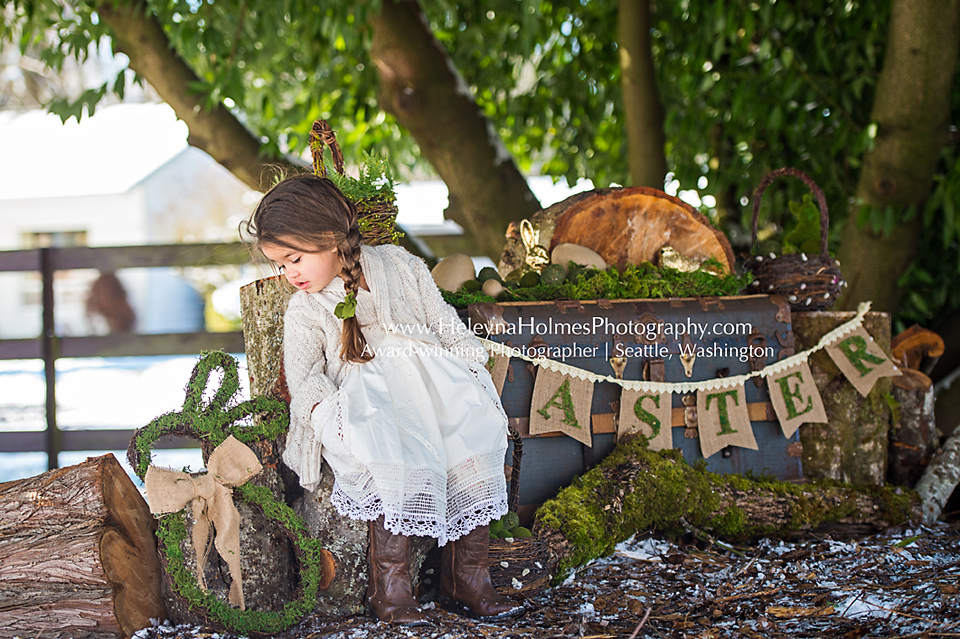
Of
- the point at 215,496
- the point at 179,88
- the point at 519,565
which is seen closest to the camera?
the point at 215,496

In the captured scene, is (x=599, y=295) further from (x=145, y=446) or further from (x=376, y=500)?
(x=145, y=446)

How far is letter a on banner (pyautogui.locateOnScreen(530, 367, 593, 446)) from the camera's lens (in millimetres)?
2777

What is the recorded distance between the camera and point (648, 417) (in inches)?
115

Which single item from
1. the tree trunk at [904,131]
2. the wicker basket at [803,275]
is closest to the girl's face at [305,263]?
the wicker basket at [803,275]

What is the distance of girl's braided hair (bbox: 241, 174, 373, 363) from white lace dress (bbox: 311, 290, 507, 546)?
0.08 m

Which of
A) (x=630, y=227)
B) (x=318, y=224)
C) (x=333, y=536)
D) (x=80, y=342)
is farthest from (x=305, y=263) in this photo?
(x=80, y=342)

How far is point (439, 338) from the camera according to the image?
7.80 ft

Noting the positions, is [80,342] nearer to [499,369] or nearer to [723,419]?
[499,369]

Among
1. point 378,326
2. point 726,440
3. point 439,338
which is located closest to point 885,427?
point 726,440

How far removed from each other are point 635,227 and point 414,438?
1.63m

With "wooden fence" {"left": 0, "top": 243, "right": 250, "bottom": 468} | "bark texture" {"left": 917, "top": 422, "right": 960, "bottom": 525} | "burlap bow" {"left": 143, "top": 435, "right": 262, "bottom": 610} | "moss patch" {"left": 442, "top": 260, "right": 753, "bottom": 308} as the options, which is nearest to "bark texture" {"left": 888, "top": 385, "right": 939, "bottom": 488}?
"bark texture" {"left": 917, "top": 422, "right": 960, "bottom": 525}

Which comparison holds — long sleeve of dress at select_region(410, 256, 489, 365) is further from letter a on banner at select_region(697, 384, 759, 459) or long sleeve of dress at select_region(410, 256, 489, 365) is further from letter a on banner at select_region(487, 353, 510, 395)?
letter a on banner at select_region(697, 384, 759, 459)

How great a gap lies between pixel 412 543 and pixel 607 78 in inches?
159

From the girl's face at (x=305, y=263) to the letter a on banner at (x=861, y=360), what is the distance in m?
2.21
